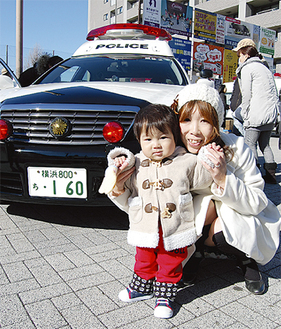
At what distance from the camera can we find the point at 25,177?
2.64 metres

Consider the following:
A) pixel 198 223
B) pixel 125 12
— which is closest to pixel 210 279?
pixel 198 223

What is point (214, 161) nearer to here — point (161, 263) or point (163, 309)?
point (161, 263)

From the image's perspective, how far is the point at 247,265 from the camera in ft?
6.80

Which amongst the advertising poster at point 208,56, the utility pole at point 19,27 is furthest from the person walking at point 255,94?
the advertising poster at point 208,56

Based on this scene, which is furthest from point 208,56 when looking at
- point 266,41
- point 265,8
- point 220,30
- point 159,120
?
point 159,120

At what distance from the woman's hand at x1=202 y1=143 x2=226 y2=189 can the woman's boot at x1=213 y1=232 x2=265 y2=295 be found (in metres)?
0.39

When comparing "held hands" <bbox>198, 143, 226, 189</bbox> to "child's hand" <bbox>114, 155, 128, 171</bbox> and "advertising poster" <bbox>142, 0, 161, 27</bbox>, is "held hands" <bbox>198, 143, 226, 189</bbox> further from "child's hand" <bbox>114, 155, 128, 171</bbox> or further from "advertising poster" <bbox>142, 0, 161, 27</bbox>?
"advertising poster" <bbox>142, 0, 161, 27</bbox>

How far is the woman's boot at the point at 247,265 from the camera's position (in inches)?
76.0

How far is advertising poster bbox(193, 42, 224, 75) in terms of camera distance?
21847 millimetres

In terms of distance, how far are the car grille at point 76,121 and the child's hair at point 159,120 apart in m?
0.73

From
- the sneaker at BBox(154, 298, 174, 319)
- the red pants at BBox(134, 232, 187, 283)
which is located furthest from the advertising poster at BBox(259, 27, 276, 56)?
the sneaker at BBox(154, 298, 174, 319)

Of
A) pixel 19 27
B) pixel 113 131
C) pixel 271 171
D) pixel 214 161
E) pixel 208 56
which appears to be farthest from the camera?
pixel 208 56

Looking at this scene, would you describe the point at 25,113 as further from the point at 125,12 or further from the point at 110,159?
the point at 125,12

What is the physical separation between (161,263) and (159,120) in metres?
0.77
